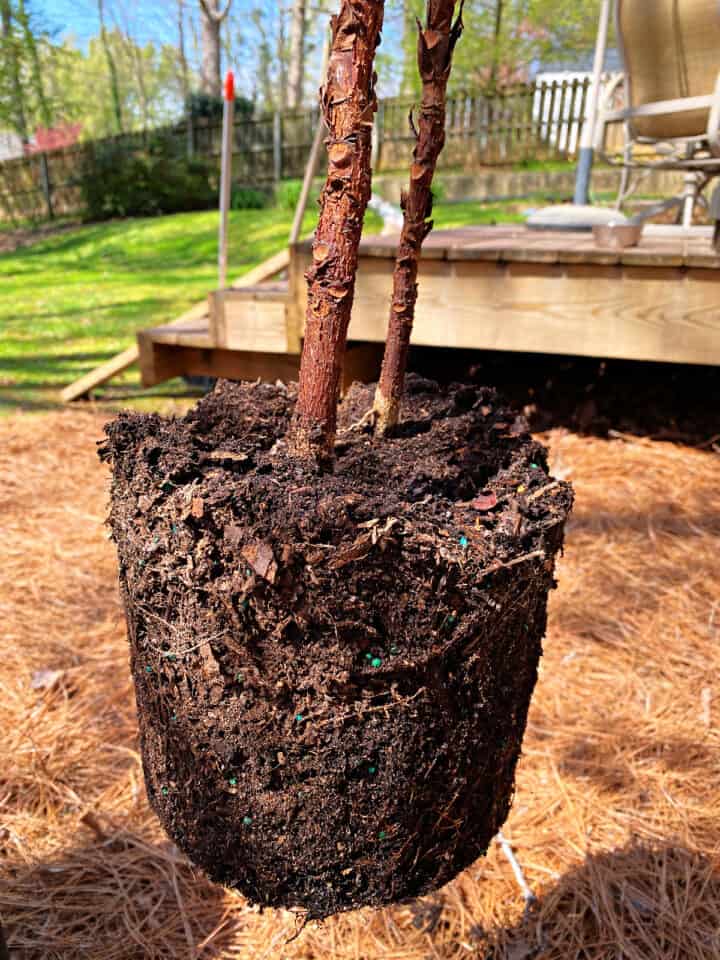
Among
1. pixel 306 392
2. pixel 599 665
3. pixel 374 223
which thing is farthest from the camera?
pixel 374 223

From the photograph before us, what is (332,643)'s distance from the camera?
843mm

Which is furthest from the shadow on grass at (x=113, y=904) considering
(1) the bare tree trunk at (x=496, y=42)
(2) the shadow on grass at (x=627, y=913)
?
(1) the bare tree trunk at (x=496, y=42)

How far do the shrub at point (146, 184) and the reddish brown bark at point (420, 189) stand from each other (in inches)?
527

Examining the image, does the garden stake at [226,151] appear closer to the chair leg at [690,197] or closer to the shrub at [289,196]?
the chair leg at [690,197]

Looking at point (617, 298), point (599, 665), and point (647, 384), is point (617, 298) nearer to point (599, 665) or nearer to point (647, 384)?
point (647, 384)

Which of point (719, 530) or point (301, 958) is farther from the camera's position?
point (719, 530)

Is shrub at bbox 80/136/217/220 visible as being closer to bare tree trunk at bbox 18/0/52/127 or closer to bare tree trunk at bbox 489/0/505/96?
bare tree trunk at bbox 18/0/52/127

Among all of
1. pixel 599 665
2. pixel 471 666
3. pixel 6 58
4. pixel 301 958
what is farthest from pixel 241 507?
pixel 6 58

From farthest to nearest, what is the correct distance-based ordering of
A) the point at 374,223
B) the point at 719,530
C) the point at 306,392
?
the point at 374,223
the point at 719,530
the point at 306,392

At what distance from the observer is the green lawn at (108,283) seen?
520cm

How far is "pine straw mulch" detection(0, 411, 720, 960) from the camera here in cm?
128

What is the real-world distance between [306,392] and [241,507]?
21cm

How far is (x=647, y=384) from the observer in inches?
150

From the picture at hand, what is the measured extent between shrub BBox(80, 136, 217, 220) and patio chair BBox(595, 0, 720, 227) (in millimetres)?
11250
